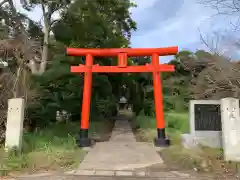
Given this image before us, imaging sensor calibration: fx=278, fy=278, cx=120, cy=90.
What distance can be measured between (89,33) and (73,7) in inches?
75.5

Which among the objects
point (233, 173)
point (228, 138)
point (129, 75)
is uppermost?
point (129, 75)

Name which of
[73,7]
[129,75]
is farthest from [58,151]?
[129,75]

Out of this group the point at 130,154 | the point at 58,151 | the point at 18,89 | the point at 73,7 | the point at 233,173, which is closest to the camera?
the point at 233,173

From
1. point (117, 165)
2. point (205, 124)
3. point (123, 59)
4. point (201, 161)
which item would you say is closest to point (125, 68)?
point (123, 59)

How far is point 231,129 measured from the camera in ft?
23.3

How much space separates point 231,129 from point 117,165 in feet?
9.99

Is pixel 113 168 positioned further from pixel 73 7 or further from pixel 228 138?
pixel 73 7

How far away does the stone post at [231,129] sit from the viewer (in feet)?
23.0

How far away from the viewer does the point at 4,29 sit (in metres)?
12.6

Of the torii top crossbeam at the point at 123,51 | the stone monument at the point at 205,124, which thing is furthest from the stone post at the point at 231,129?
the torii top crossbeam at the point at 123,51

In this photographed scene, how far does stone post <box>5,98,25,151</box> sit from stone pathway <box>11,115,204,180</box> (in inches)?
60.0

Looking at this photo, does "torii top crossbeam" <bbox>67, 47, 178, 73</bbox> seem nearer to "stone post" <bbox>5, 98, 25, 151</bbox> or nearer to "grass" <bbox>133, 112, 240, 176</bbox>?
"grass" <bbox>133, 112, 240, 176</bbox>

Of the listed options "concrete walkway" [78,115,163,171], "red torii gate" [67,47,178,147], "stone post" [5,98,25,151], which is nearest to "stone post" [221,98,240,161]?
"concrete walkway" [78,115,163,171]

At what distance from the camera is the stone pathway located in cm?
588
